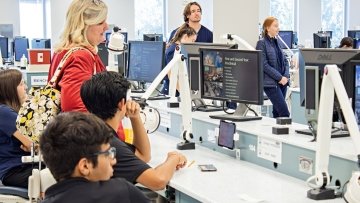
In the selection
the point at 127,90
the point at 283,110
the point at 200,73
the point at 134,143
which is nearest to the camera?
the point at 127,90

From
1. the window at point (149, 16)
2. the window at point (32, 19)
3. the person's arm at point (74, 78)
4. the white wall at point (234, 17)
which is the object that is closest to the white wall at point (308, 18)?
the window at point (149, 16)

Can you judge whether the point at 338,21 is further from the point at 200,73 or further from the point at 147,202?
the point at 147,202

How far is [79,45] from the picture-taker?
9.96 feet

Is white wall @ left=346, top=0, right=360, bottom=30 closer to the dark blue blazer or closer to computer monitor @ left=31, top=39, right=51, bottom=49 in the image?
computer monitor @ left=31, top=39, right=51, bottom=49

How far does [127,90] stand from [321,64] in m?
1.03

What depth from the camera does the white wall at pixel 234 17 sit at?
538cm

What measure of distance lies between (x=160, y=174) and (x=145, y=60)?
8.65 feet

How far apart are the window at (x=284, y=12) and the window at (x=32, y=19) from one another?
5.53 m

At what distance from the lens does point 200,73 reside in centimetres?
399

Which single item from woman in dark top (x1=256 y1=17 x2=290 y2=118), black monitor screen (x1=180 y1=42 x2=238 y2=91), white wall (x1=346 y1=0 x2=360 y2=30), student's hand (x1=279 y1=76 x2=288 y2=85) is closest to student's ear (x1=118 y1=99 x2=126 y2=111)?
black monitor screen (x1=180 y1=42 x2=238 y2=91)

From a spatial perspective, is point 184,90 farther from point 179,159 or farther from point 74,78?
point 74,78

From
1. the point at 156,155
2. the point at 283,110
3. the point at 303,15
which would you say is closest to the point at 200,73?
the point at 156,155

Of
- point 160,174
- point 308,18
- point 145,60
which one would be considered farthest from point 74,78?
point 308,18

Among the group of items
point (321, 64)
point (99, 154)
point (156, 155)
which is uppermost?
point (321, 64)
